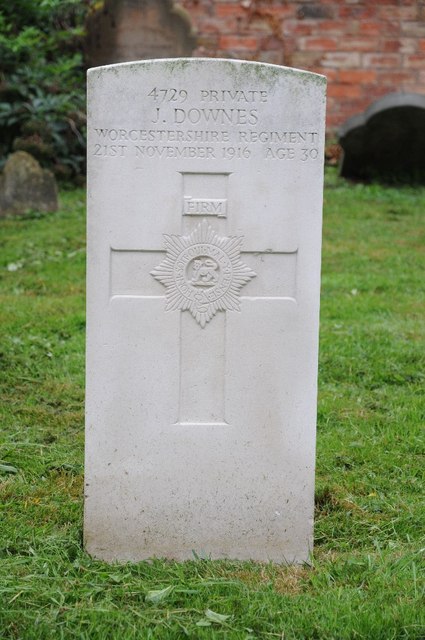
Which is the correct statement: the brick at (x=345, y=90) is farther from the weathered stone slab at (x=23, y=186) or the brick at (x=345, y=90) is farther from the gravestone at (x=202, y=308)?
the gravestone at (x=202, y=308)

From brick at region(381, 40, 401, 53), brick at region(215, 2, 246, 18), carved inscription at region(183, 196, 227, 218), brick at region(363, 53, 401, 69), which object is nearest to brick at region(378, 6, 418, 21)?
brick at region(381, 40, 401, 53)

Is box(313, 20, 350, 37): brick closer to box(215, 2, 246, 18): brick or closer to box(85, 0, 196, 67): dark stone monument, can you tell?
box(215, 2, 246, 18): brick

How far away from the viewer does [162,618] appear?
120 inches

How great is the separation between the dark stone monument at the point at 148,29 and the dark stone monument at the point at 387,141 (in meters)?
2.76

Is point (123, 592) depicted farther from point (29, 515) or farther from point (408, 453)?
point (408, 453)

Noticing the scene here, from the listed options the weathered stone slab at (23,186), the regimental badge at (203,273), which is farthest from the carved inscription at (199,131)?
the weathered stone slab at (23,186)

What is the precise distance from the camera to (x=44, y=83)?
1183 cm

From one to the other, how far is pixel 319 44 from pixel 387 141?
211cm

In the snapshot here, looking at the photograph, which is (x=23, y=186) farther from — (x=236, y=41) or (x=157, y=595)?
(x=157, y=595)

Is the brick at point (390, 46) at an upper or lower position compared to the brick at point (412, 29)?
lower

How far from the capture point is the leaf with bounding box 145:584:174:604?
314cm

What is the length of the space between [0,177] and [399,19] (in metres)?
5.51

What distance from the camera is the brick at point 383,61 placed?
12.0m

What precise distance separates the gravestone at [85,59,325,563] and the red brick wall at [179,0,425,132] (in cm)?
913
